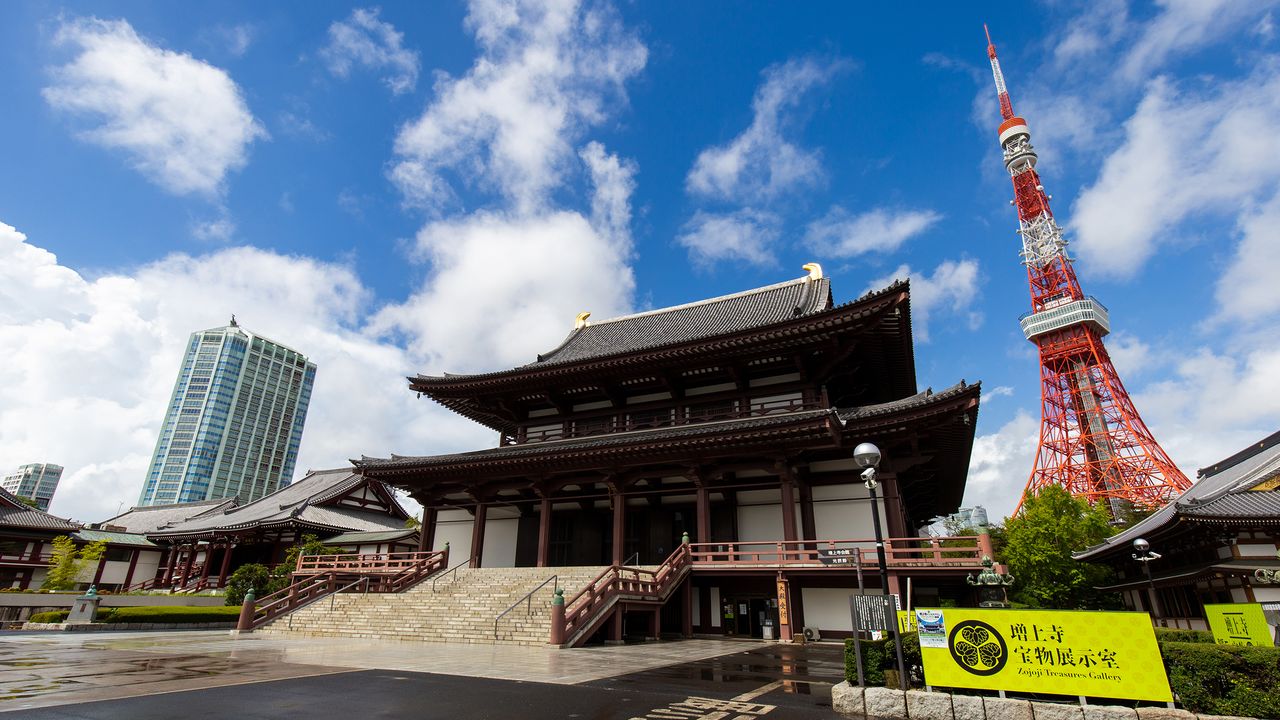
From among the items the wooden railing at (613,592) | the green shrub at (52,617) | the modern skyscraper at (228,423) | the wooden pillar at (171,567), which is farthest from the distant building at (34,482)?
the wooden railing at (613,592)

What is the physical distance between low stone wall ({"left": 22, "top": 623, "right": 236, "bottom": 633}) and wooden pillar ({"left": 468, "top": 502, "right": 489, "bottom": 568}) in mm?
10302

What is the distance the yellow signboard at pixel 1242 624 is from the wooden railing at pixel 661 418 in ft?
42.7

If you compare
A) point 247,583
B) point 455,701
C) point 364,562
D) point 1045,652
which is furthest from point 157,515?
point 1045,652

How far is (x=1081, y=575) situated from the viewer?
114 feet

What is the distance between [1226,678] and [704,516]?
15.8 metres

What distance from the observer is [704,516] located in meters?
22.1

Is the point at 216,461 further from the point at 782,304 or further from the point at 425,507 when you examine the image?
the point at 782,304

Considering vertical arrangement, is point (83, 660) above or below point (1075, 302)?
below

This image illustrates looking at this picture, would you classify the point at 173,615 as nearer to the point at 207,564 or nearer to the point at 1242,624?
the point at 207,564

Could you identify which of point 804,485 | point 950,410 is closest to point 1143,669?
point 950,410

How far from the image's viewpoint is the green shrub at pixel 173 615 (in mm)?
22625

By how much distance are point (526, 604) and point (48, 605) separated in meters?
30.8

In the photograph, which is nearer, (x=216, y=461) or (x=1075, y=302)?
(x=1075, y=302)

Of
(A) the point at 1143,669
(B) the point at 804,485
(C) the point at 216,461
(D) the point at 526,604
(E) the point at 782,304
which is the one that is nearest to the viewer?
(A) the point at 1143,669
